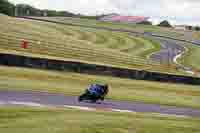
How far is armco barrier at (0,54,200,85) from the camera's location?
118ft

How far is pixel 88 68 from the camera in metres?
38.8

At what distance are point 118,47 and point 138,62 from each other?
70.7ft

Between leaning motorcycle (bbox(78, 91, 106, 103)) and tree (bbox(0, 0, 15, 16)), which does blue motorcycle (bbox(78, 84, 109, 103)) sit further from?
tree (bbox(0, 0, 15, 16))

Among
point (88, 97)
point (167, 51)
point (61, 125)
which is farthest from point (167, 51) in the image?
point (61, 125)

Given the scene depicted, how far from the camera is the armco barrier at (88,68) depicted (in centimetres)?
3588

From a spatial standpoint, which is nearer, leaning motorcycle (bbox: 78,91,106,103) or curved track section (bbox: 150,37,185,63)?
leaning motorcycle (bbox: 78,91,106,103)

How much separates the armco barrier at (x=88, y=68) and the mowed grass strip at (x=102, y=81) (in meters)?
0.62

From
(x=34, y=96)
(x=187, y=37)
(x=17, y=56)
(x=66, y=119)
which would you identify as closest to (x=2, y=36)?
(x=17, y=56)

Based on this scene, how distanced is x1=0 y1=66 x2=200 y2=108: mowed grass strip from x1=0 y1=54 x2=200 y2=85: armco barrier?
2.05ft

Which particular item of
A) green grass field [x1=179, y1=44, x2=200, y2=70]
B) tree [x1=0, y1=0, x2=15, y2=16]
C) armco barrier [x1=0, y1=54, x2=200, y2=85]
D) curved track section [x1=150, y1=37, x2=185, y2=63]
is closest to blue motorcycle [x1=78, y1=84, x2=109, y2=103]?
armco barrier [x1=0, y1=54, x2=200, y2=85]

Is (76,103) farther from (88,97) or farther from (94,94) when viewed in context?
(94,94)

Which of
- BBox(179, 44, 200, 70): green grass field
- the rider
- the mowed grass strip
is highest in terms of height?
the rider

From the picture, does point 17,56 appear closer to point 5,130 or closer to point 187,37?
point 5,130

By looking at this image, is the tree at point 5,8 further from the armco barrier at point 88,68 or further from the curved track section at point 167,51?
the armco barrier at point 88,68
